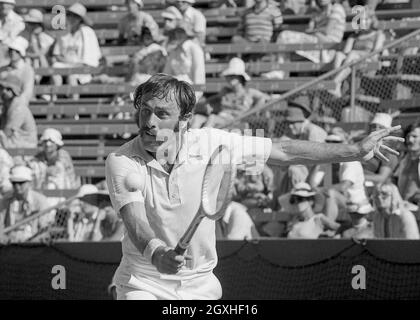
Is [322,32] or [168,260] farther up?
[168,260]

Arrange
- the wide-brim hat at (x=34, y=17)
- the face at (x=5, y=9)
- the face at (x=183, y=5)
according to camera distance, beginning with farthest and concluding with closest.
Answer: the wide-brim hat at (x=34, y=17) < the face at (x=5, y=9) < the face at (x=183, y=5)

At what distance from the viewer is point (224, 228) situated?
10656 millimetres

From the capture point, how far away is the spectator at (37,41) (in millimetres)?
14578

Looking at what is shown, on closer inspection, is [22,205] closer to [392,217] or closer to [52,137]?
[52,137]

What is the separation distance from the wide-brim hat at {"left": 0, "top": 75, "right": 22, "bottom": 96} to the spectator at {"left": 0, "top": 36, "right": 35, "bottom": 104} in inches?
2.0

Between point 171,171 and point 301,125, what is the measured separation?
6.27 m

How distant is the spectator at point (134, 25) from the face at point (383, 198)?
4.10 metres

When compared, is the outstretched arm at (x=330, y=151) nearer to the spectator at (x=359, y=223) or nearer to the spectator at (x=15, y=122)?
the spectator at (x=359, y=223)

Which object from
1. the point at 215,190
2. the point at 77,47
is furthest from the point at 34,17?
the point at 215,190

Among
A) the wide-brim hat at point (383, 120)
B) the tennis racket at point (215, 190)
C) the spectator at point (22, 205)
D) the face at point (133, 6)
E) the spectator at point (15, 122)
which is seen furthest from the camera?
the face at point (133, 6)

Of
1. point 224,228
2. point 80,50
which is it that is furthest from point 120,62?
point 224,228

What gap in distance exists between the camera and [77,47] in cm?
1431

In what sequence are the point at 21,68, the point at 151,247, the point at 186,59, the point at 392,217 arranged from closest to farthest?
the point at 151,247
the point at 392,217
the point at 186,59
the point at 21,68

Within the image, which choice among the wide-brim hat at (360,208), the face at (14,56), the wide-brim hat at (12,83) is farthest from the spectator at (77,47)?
the wide-brim hat at (360,208)
